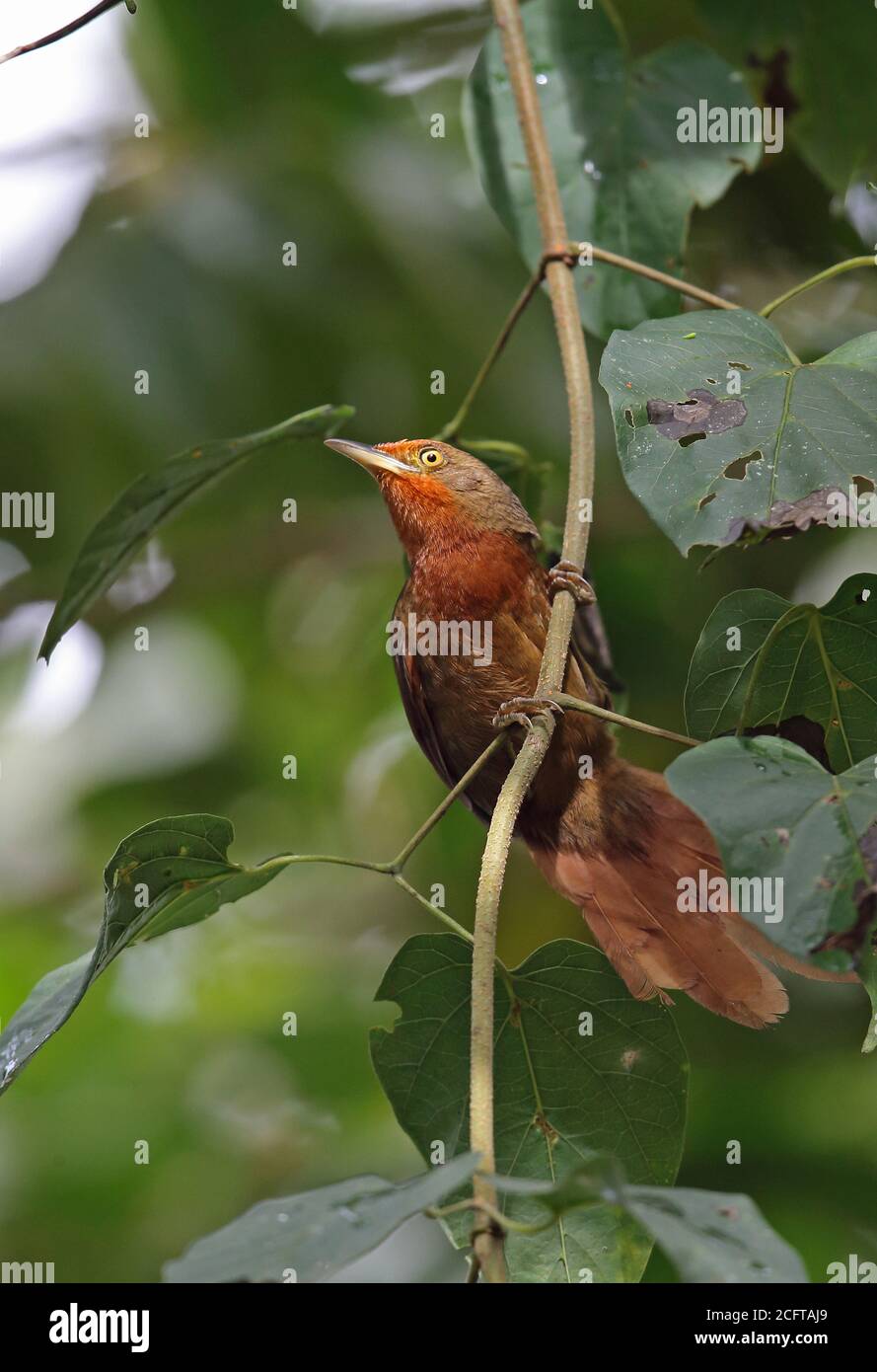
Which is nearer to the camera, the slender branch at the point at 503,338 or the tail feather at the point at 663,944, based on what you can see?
the tail feather at the point at 663,944

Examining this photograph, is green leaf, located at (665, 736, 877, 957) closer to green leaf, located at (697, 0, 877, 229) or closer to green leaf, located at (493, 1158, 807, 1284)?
green leaf, located at (493, 1158, 807, 1284)

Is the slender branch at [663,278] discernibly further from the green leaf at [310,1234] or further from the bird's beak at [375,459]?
the green leaf at [310,1234]

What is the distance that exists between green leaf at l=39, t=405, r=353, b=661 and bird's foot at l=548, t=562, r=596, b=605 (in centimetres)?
53

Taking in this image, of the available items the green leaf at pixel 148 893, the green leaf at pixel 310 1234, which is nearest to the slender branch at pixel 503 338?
the green leaf at pixel 148 893

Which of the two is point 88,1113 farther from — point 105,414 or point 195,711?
point 105,414

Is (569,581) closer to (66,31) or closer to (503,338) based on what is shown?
(503,338)

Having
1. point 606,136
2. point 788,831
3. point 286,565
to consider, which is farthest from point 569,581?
point 286,565

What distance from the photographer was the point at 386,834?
4.60 meters

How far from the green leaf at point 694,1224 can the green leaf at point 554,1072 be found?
67 centimetres

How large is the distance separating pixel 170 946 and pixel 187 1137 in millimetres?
777

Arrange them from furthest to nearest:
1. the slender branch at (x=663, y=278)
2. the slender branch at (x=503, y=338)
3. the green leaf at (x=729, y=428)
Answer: the slender branch at (x=503, y=338) < the slender branch at (x=663, y=278) < the green leaf at (x=729, y=428)

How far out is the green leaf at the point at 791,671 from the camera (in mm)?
1875

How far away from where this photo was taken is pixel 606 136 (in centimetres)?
278
